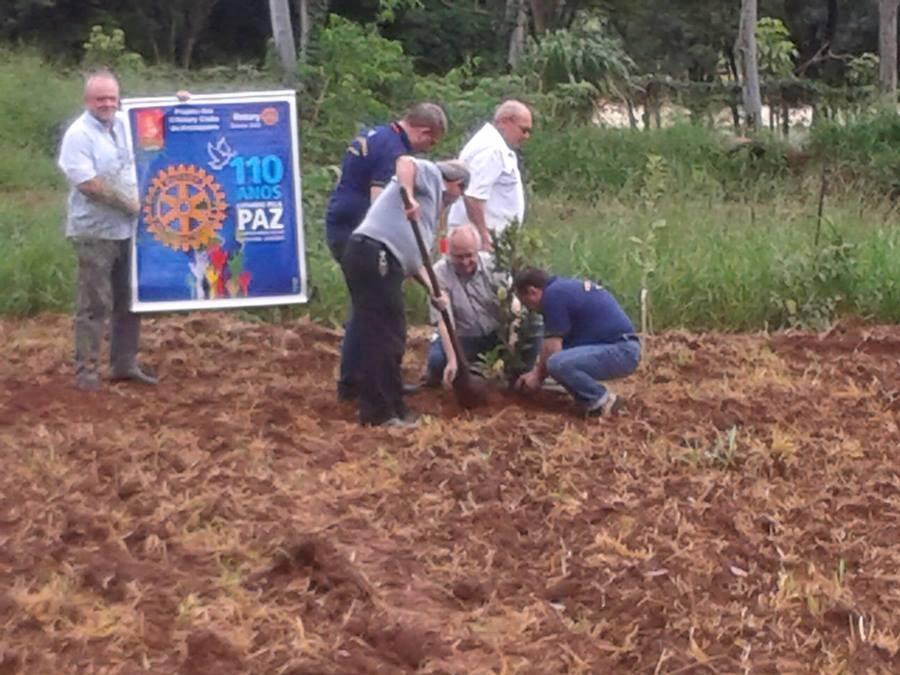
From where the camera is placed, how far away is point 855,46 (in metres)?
32.6

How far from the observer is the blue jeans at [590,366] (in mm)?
7559

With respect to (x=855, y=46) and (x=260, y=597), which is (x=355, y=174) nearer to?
(x=260, y=597)

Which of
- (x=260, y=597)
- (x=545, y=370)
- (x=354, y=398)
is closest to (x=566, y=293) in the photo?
(x=545, y=370)

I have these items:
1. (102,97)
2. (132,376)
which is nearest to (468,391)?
(132,376)

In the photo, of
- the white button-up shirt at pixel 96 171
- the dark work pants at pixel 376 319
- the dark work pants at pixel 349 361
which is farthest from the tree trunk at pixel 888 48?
the dark work pants at pixel 376 319

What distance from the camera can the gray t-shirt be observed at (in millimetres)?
7316

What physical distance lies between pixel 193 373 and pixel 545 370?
2197 mm

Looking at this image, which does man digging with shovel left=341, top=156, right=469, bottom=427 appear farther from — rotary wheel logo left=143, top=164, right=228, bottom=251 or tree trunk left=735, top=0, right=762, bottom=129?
tree trunk left=735, top=0, right=762, bottom=129

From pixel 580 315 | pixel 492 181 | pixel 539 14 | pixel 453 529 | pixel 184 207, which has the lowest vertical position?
pixel 453 529

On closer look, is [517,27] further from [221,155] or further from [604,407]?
[604,407]

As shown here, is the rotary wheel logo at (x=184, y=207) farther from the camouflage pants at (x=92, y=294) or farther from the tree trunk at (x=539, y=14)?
the tree trunk at (x=539, y=14)

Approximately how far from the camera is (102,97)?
26.4 ft

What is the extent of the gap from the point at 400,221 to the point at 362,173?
726 millimetres

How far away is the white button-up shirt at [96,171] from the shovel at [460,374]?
1770mm
